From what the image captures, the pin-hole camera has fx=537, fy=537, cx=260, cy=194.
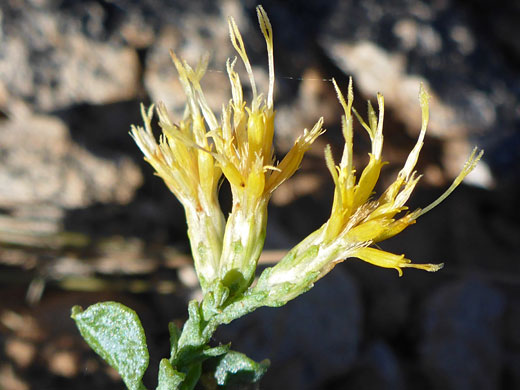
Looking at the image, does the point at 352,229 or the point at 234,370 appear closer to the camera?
the point at 352,229

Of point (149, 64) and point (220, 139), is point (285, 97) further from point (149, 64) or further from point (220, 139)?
point (220, 139)

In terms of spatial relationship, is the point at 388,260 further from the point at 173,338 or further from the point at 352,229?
the point at 173,338

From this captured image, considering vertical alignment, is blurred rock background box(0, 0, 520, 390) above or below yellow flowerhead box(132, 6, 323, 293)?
below

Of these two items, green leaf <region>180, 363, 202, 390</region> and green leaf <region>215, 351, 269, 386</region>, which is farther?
green leaf <region>215, 351, 269, 386</region>

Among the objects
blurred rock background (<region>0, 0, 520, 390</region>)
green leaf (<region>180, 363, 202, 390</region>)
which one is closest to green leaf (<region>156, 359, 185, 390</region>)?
green leaf (<region>180, 363, 202, 390</region>)

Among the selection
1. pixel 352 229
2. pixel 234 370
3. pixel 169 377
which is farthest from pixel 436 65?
pixel 169 377

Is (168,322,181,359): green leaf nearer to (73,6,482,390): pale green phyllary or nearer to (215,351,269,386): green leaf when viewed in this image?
(73,6,482,390): pale green phyllary
